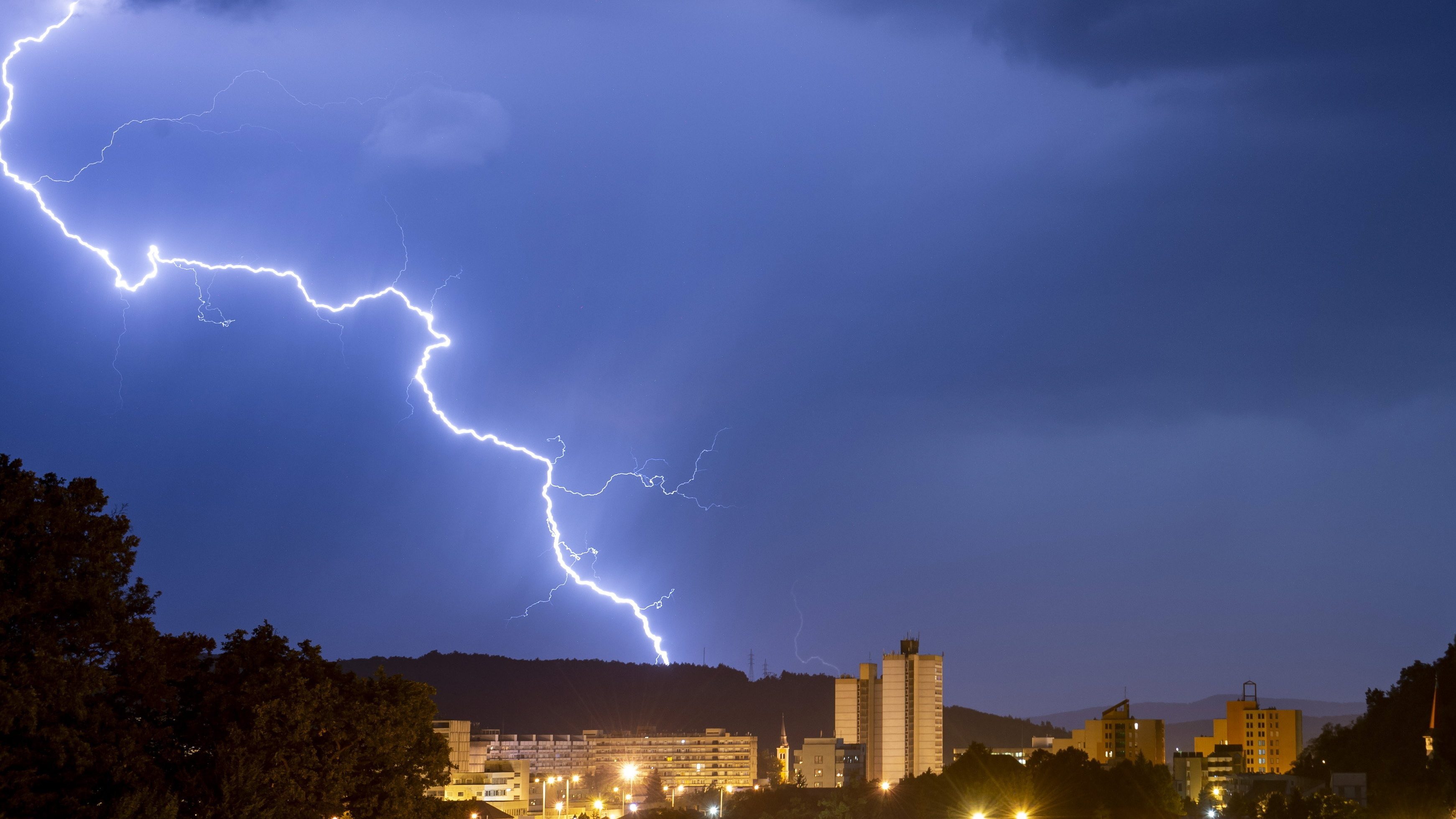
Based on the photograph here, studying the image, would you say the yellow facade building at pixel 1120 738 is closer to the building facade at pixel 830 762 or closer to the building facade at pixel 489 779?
the building facade at pixel 830 762

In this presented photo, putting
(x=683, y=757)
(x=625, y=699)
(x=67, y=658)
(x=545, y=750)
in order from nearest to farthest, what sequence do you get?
(x=67, y=658), (x=545, y=750), (x=683, y=757), (x=625, y=699)

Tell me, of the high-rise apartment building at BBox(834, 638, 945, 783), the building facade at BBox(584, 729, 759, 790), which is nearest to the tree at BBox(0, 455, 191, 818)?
the high-rise apartment building at BBox(834, 638, 945, 783)

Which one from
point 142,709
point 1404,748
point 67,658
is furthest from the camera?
point 1404,748

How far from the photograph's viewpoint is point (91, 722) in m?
17.9

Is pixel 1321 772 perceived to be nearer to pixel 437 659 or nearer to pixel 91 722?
pixel 91 722

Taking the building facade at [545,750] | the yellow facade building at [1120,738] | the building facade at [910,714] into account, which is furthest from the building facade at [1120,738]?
the building facade at [545,750]

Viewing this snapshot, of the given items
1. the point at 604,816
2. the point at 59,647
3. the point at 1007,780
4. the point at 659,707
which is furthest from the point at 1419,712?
the point at 659,707

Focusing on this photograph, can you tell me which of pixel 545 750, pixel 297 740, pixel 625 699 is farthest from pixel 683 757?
pixel 297 740

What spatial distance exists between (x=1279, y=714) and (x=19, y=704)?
123647mm

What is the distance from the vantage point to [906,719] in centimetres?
11225

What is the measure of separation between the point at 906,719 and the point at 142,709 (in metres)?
97.7

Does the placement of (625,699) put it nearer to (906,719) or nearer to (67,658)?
(906,719)

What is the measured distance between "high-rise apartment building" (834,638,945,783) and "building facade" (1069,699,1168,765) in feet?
43.3

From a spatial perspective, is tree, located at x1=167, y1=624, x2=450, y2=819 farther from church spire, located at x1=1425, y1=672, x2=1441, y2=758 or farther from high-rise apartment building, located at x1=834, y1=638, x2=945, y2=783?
high-rise apartment building, located at x1=834, y1=638, x2=945, y2=783
